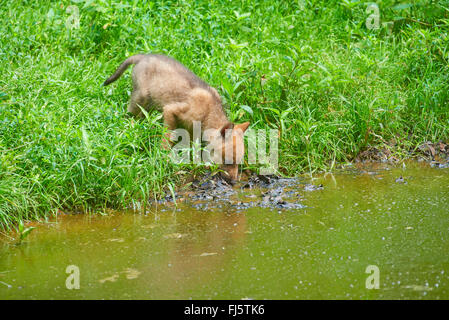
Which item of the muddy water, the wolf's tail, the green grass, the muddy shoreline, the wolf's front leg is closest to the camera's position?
the muddy water

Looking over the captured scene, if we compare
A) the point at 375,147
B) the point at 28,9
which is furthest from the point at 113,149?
the point at 28,9

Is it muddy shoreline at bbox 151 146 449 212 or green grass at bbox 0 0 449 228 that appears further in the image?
muddy shoreline at bbox 151 146 449 212

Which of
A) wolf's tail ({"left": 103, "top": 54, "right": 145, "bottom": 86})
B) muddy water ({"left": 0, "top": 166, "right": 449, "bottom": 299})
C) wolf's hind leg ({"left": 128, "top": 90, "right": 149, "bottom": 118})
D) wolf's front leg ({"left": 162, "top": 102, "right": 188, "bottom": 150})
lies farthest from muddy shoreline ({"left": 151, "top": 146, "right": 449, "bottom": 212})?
wolf's tail ({"left": 103, "top": 54, "right": 145, "bottom": 86})

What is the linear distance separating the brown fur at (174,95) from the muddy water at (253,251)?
1108 millimetres

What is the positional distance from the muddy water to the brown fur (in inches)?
43.6

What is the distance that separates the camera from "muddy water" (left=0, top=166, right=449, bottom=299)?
429 cm

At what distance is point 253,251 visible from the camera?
4.96 m

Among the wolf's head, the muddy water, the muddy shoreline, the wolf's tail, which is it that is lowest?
the muddy water

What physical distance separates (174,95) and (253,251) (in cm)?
280

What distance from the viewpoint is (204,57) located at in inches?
332

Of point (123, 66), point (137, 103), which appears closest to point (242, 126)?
point (137, 103)

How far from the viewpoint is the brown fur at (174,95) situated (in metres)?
7.18

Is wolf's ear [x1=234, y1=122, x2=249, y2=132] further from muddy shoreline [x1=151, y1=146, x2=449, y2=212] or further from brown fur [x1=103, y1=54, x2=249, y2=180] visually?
muddy shoreline [x1=151, y1=146, x2=449, y2=212]

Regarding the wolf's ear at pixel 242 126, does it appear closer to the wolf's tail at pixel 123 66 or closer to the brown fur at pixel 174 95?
the brown fur at pixel 174 95
